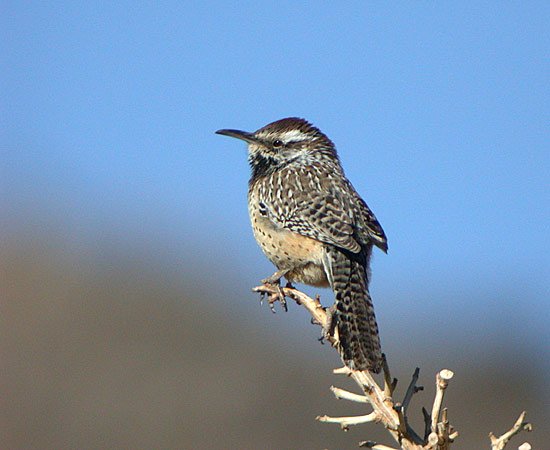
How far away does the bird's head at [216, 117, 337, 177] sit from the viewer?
5230 millimetres

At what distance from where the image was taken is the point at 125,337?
47.1 ft

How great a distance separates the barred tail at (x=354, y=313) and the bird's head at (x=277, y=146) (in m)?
0.90

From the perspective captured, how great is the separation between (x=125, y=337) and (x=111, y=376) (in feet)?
3.88

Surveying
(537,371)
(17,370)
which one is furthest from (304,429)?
(17,370)

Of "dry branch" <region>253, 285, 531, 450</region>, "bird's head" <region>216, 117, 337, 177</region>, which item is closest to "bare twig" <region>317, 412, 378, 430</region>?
"dry branch" <region>253, 285, 531, 450</region>

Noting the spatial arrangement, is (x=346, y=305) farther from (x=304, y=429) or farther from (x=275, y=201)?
(x=304, y=429)

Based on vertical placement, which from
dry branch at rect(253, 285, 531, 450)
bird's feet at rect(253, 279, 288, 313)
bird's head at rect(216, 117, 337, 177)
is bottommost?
dry branch at rect(253, 285, 531, 450)

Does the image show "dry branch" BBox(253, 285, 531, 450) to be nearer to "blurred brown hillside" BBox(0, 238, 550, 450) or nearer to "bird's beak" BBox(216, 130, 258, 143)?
"bird's beak" BBox(216, 130, 258, 143)

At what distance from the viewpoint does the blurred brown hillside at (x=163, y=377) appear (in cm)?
1170

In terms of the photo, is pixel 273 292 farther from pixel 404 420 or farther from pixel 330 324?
pixel 404 420

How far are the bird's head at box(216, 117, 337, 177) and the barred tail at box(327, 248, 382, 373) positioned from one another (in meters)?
0.90

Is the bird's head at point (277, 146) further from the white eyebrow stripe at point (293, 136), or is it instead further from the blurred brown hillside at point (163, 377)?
the blurred brown hillside at point (163, 377)

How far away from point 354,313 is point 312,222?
2.44 feet

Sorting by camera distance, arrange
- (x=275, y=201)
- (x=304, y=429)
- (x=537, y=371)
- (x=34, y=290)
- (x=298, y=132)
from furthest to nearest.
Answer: (x=34, y=290)
(x=537, y=371)
(x=304, y=429)
(x=298, y=132)
(x=275, y=201)
